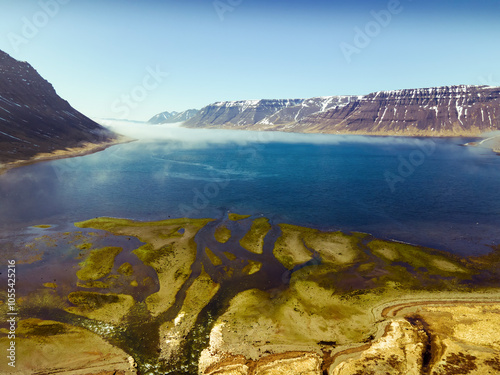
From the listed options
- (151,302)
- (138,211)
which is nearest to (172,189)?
(138,211)

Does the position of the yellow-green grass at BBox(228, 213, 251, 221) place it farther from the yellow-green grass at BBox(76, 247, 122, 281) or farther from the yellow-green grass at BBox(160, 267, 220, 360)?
the yellow-green grass at BBox(76, 247, 122, 281)

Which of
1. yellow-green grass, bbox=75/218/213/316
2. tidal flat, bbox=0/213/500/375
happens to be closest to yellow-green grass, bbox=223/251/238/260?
tidal flat, bbox=0/213/500/375

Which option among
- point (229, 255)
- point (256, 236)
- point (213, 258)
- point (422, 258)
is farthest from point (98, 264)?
point (422, 258)

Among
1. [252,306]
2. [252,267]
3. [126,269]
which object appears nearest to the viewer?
[252,306]

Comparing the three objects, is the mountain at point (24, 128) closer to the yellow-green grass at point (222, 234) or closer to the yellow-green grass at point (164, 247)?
the yellow-green grass at point (164, 247)

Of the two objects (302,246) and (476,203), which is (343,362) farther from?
(476,203)

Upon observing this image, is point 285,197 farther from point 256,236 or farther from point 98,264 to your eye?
point 98,264
